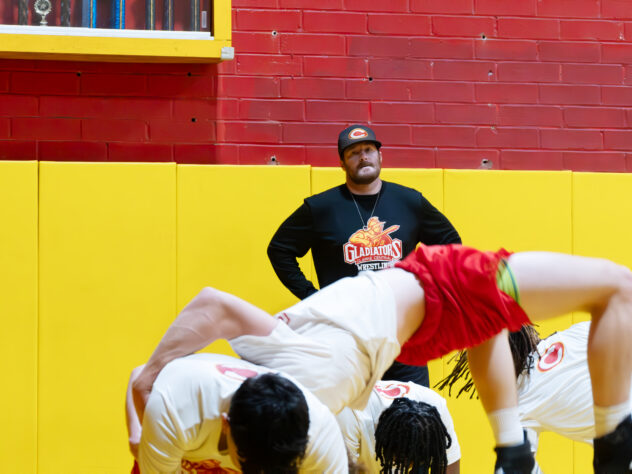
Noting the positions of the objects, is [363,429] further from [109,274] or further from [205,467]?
[109,274]

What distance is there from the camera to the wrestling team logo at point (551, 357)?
345 cm

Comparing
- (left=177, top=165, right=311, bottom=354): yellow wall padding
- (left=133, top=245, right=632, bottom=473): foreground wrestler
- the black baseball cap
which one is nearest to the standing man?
the black baseball cap

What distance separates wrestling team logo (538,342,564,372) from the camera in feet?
11.3

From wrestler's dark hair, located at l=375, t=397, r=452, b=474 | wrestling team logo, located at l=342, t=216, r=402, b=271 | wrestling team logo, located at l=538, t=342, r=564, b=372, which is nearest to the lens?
wrestler's dark hair, located at l=375, t=397, r=452, b=474

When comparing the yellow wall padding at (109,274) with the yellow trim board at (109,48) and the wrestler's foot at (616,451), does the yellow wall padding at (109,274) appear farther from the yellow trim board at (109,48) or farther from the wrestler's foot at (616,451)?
the wrestler's foot at (616,451)

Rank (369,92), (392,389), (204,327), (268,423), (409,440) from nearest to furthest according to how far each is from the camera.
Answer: (268,423), (204,327), (409,440), (392,389), (369,92)

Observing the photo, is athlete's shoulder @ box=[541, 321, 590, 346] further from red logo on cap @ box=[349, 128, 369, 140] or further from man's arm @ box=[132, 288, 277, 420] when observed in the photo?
man's arm @ box=[132, 288, 277, 420]

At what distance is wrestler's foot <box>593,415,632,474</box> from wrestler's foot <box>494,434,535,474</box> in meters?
0.20

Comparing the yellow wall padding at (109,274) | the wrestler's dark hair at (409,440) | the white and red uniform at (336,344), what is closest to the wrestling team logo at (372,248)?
the yellow wall padding at (109,274)

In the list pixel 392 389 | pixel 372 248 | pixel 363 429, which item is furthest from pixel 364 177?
pixel 363 429

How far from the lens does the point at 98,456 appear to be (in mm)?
4570

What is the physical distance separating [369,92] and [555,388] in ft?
7.37

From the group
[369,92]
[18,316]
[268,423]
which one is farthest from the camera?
[369,92]

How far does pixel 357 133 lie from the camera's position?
171 inches
